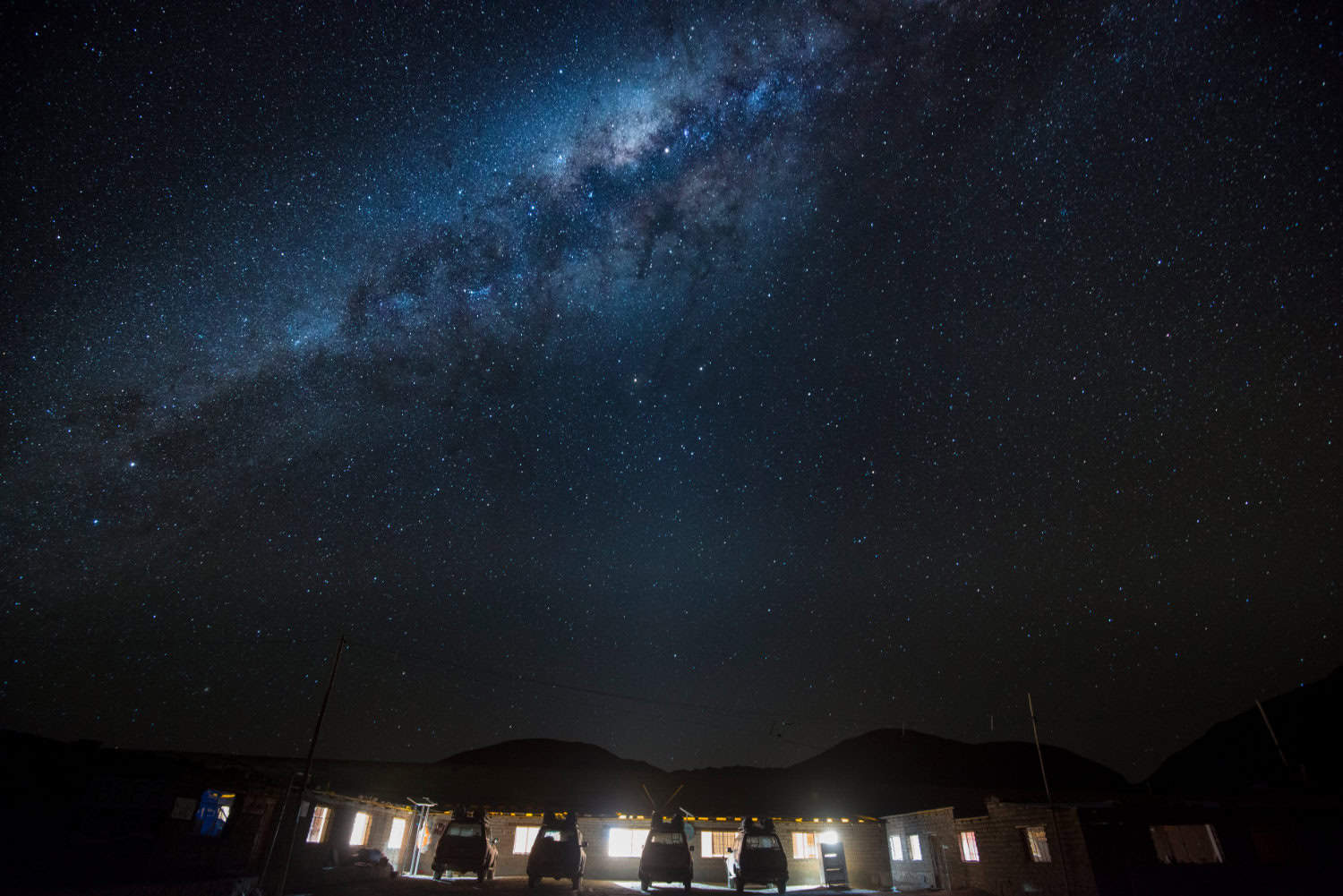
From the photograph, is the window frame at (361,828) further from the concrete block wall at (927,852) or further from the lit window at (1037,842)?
the lit window at (1037,842)

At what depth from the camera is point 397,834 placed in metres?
29.8

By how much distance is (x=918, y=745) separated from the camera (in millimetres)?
117500

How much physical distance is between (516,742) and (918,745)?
7757 centimetres

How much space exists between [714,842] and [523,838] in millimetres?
9379

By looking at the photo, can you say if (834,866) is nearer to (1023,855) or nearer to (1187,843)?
(1023,855)

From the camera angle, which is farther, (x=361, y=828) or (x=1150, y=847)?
(x=361, y=828)

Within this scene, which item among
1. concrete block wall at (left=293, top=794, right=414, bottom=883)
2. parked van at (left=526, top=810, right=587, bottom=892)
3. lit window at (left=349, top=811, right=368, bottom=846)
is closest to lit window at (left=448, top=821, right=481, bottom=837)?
parked van at (left=526, top=810, right=587, bottom=892)

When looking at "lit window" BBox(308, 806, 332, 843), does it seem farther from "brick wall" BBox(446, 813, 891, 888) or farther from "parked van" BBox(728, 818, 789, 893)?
"parked van" BBox(728, 818, 789, 893)

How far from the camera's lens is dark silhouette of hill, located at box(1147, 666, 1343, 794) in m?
79.1

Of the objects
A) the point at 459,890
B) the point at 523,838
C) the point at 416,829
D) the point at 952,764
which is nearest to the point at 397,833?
the point at 416,829

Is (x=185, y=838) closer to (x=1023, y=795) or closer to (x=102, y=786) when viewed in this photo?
(x=102, y=786)

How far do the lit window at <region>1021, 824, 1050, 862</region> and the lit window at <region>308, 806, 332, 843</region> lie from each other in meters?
25.3

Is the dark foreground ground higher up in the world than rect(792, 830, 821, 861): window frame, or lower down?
lower down

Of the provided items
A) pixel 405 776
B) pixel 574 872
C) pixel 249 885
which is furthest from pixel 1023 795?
pixel 249 885
